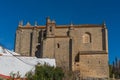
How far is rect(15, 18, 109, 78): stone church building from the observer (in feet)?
150

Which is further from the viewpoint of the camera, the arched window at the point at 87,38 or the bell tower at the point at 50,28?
the arched window at the point at 87,38

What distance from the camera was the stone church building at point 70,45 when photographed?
150ft

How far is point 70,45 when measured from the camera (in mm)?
47688

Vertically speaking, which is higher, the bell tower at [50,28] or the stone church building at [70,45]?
the bell tower at [50,28]

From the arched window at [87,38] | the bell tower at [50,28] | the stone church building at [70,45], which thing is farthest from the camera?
the arched window at [87,38]

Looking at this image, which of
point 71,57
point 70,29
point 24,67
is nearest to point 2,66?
point 24,67

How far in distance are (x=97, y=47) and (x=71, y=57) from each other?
17.8 feet

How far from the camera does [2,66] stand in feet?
87.5

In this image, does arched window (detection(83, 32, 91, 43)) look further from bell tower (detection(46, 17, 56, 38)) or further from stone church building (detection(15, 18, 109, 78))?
bell tower (detection(46, 17, 56, 38))

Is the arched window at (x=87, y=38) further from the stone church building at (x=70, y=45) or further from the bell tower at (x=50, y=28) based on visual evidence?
the bell tower at (x=50, y=28)

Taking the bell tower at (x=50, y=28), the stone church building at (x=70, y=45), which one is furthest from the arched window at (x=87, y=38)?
the bell tower at (x=50, y=28)

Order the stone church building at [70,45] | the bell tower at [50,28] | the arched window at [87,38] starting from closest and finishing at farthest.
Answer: the stone church building at [70,45]
the bell tower at [50,28]
the arched window at [87,38]

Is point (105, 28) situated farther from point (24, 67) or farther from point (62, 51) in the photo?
point (24, 67)

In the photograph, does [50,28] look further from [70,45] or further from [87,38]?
[87,38]
